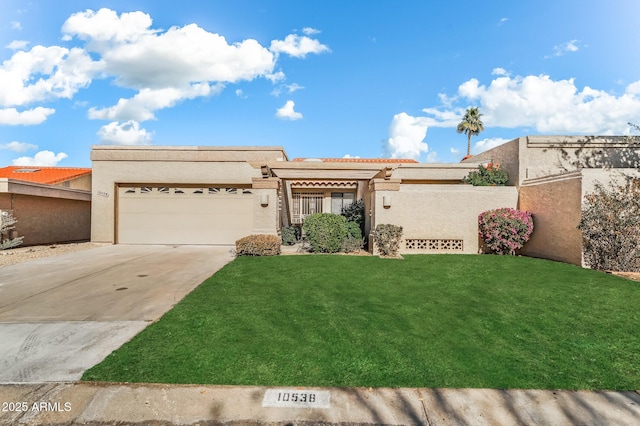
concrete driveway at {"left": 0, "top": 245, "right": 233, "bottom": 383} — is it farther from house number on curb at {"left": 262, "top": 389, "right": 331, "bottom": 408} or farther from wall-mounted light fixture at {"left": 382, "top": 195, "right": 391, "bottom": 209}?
wall-mounted light fixture at {"left": 382, "top": 195, "right": 391, "bottom": 209}

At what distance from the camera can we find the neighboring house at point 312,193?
1122 cm

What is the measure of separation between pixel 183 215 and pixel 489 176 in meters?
14.9

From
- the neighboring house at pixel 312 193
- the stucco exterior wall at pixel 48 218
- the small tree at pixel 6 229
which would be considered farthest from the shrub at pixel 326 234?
the stucco exterior wall at pixel 48 218

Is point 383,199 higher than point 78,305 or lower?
higher

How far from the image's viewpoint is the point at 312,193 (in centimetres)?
1858

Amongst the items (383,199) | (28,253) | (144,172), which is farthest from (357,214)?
(28,253)

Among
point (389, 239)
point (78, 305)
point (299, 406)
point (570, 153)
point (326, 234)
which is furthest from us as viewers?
point (570, 153)

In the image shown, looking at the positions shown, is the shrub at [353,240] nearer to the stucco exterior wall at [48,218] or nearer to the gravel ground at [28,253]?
the gravel ground at [28,253]

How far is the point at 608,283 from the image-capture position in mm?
7238

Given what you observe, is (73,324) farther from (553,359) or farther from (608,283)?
(608,283)

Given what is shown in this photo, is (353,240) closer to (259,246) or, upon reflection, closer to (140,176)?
(259,246)

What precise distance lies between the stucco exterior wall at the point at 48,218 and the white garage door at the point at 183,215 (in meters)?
3.50

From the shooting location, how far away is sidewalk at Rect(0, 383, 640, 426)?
2715mm

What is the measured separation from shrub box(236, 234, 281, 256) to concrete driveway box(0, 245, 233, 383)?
2.29 feet
